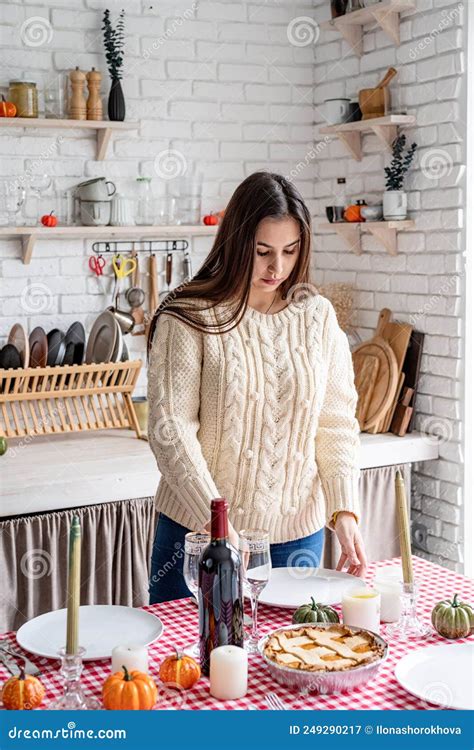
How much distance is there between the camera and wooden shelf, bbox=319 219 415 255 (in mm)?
3357

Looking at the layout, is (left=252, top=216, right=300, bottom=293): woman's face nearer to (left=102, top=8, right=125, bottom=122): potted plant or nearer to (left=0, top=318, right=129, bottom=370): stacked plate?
(left=0, top=318, right=129, bottom=370): stacked plate

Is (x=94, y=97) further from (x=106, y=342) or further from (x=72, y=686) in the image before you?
(x=72, y=686)

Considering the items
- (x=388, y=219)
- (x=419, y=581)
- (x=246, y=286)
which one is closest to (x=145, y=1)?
(x=388, y=219)

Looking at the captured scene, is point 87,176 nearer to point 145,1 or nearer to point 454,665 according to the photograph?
point 145,1

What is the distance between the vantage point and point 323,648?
1.52 metres

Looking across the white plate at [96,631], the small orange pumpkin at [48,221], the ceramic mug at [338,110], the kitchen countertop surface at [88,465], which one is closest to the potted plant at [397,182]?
the ceramic mug at [338,110]

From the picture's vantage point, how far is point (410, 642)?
1.64 meters

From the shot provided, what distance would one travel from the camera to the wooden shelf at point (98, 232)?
10.8 feet

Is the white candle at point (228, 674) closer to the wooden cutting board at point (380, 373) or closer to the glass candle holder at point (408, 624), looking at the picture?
the glass candle holder at point (408, 624)

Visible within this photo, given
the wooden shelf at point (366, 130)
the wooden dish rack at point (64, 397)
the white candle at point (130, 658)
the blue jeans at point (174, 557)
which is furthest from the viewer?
the wooden shelf at point (366, 130)

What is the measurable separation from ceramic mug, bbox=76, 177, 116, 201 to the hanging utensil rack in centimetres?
20

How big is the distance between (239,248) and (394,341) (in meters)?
1.59

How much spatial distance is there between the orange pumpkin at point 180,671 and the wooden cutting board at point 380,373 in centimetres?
205

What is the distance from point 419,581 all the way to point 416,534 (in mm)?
1580
